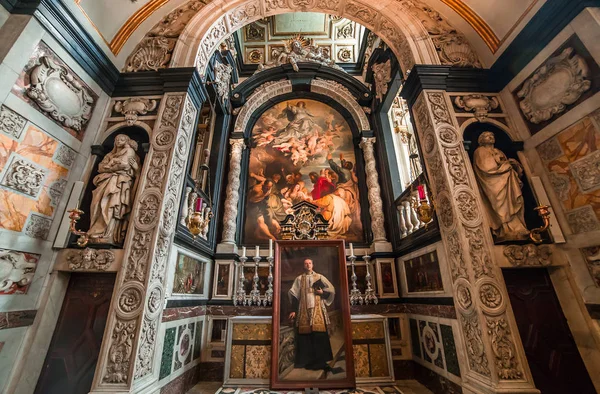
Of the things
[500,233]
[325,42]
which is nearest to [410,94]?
[500,233]

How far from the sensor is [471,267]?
3.35 meters

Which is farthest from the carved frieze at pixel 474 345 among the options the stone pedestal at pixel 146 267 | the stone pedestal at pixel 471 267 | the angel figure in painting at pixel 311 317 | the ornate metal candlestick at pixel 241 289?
the stone pedestal at pixel 146 267

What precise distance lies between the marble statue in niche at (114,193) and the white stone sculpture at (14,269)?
0.69 metres

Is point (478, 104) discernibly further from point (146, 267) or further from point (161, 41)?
point (161, 41)

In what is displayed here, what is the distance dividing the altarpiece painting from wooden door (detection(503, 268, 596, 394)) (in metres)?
3.39

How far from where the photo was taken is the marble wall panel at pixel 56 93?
3.35m

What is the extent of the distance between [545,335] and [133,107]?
709cm

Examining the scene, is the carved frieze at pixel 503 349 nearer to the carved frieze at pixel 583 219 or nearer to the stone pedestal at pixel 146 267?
the carved frieze at pixel 583 219

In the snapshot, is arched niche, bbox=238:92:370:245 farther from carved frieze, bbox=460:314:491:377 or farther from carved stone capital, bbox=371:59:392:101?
carved frieze, bbox=460:314:491:377

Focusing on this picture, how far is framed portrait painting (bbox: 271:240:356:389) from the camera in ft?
12.9

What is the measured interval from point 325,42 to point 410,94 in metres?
5.15

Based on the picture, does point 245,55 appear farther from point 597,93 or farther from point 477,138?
point 597,93

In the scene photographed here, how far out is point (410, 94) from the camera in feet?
15.9

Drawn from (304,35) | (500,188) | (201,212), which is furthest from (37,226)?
(304,35)
